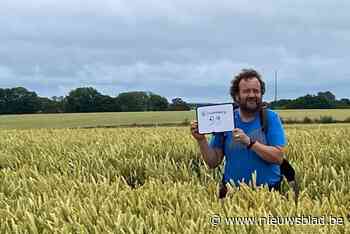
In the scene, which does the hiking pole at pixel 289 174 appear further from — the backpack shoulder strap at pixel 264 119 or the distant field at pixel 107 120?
the distant field at pixel 107 120

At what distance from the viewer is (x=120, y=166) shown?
599 cm

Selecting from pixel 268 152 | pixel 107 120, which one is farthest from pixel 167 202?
pixel 107 120

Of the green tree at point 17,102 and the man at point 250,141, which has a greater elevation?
the green tree at point 17,102

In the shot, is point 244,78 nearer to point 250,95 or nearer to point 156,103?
point 250,95

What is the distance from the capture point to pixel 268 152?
161 inches

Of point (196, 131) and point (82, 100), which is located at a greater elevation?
point (82, 100)

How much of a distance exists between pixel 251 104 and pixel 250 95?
0.07 metres

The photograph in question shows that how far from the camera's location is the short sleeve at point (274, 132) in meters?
4.22

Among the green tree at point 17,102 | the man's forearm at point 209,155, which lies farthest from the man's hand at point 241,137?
the green tree at point 17,102

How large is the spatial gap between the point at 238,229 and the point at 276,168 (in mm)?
1638

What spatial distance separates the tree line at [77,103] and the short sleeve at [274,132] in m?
52.6

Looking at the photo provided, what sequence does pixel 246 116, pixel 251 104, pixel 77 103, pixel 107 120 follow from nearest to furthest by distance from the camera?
pixel 251 104 < pixel 246 116 < pixel 107 120 < pixel 77 103

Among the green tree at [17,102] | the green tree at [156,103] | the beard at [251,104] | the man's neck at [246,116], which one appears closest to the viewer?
the beard at [251,104]

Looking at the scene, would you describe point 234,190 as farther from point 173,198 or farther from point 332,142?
point 332,142
